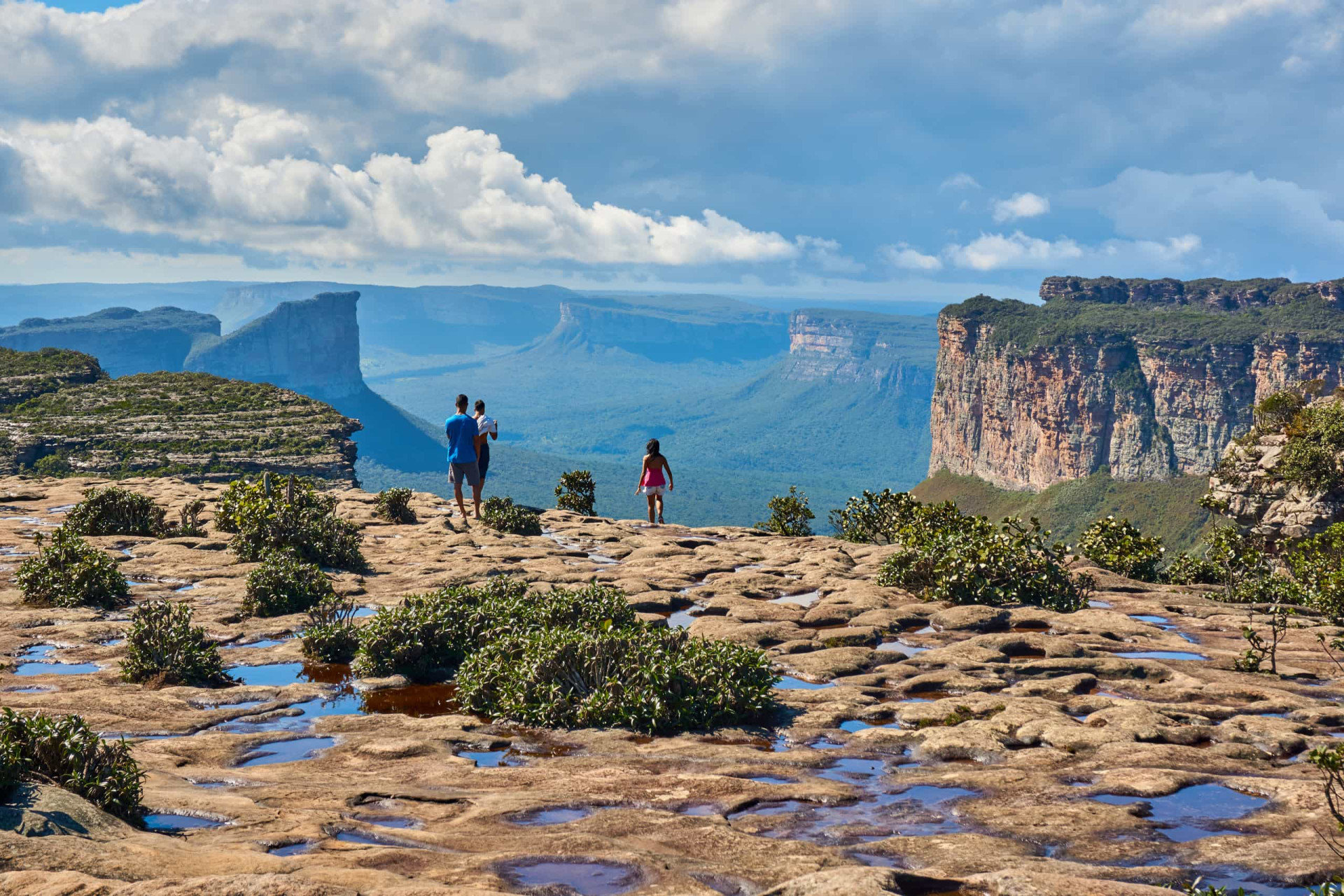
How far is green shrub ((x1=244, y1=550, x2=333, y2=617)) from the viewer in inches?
632

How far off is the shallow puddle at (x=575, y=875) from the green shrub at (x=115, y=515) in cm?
1903

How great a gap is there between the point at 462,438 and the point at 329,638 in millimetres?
11728

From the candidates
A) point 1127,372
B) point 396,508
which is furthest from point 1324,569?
point 1127,372

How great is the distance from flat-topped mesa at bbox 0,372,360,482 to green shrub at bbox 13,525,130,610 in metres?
28.4

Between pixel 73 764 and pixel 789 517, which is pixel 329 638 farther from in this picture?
pixel 789 517

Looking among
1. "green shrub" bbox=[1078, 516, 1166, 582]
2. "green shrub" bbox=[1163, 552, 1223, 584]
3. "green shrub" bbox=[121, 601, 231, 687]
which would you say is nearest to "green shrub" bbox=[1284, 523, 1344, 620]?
"green shrub" bbox=[1163, 552, 1223, 584]

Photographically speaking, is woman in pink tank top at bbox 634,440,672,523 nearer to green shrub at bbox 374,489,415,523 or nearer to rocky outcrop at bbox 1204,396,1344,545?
green shrub at bbox 374,489,415,523

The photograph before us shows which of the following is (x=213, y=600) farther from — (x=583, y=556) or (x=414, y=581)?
(x=583, y=556)

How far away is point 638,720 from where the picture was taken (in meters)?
10.8

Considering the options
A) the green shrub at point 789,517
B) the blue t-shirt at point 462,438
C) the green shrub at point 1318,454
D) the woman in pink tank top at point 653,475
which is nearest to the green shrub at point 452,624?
the blue t-shirt at point 462,438

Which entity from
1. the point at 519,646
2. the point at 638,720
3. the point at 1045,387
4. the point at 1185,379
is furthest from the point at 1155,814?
the point at 1045,387

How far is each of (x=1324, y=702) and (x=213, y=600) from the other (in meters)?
16.0

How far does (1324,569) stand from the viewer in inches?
814

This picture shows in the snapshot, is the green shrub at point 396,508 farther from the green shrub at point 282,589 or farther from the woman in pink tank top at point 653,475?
the green shrub at point 282,589
